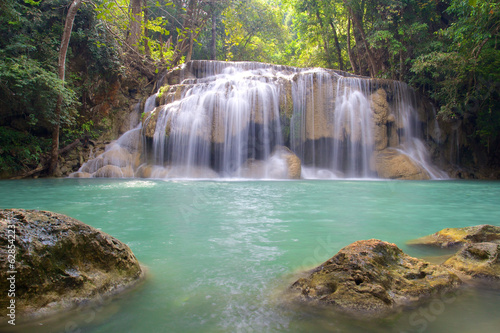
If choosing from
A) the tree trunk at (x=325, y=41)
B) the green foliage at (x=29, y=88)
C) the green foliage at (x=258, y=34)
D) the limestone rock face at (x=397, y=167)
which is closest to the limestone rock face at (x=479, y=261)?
the limestone rock face at (x=397, y=167)

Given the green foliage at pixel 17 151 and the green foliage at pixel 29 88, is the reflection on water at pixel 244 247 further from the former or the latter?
the green foliage at pixel 17 151

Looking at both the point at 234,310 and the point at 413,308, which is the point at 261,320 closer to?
the point at 234,310

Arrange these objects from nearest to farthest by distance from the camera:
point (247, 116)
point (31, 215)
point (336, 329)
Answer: point (336, 329) < point (31, 215) < point (247, 116)

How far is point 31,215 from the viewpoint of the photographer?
230cm

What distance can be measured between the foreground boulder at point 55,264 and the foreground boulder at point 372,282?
57.8 inches

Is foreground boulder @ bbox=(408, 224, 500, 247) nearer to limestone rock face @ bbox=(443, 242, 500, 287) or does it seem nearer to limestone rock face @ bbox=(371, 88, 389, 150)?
limestone rock face @ bbox=(443, 242, 500, 287)

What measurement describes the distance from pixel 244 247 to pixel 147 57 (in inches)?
645

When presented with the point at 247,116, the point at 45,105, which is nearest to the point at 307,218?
the point at 247,116

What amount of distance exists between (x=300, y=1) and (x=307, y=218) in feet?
62.0

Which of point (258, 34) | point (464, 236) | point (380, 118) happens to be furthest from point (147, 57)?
point (464, 236)

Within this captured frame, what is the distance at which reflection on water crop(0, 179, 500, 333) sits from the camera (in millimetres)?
1946

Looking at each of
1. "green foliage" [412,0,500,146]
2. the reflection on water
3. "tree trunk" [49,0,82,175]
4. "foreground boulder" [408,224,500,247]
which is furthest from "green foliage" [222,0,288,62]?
"foreground boulder" [408,224,500,247]

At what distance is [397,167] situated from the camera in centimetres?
1399

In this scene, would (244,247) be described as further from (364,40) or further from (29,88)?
(364,40)
